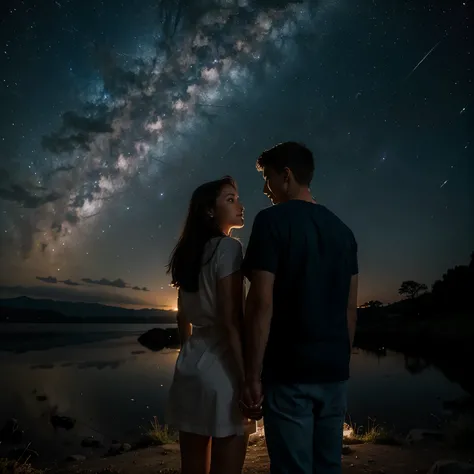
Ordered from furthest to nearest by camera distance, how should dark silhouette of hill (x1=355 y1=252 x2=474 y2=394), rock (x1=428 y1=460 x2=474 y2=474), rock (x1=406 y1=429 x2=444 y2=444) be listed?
1. dark silhouette of hill (x1=355 y1=252 x2=474 y2=394)
2. rock (x1=406 y1=429 x2=444 y2=444)
3. rock (x1=428 y1=460 x2=474 y2=474)

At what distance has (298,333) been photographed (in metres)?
2.05

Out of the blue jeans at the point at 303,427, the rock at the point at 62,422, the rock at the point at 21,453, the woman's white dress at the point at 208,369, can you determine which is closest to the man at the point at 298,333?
the blue jeans at the point at 303,427

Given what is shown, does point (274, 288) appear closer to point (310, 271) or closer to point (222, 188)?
Answer: point (310, 271)

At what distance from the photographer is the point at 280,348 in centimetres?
207

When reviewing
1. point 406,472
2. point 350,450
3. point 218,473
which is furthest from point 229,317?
point 350,450

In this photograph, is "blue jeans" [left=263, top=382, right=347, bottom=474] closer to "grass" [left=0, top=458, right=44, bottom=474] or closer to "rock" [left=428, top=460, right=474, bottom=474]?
"rock" [left=428, top=460, right=474, bottom=474]

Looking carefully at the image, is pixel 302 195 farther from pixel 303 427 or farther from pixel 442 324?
pixel 442 324

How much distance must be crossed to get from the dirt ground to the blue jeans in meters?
3.47

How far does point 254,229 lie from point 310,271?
31 centimetres

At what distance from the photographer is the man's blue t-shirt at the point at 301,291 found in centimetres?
204

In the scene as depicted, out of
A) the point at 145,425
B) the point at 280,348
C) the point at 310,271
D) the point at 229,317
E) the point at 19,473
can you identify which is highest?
the point at 310,271

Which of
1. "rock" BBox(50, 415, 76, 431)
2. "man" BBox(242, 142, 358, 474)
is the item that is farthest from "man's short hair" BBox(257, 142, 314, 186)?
"rock" BBox(50, 415, 76, 431)

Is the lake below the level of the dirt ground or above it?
below

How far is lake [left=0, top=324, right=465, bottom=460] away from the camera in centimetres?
1912
